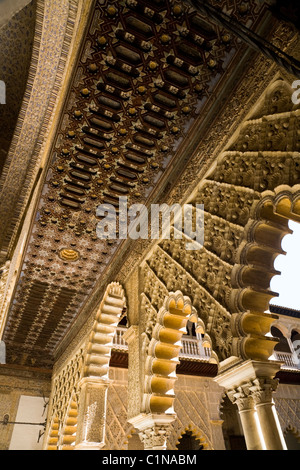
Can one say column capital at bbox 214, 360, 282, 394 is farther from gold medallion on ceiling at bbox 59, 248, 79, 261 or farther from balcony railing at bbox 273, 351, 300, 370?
balcony railing at bbox 273, 351, 300, 370

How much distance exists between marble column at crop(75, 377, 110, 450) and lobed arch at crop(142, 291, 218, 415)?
193 centimetres

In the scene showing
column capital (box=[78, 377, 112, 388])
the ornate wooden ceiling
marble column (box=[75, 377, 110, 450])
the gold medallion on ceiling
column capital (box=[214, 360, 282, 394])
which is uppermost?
the gold medallion on ceiling

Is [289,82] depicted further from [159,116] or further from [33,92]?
[33,92]

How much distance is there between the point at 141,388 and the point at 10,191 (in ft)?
8.89

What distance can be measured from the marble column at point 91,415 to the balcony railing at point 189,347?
2.51 meters

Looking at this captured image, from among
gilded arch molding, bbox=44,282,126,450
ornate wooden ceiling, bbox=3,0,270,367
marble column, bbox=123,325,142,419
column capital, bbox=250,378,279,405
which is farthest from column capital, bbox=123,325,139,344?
column capital, bbox=250,378,279,405

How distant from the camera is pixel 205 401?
8.93 meters

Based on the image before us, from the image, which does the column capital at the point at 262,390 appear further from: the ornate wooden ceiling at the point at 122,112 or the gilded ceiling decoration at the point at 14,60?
the gilded ceiling decoration at the point at 14,60

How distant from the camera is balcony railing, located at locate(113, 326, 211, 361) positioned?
8555 millimetres

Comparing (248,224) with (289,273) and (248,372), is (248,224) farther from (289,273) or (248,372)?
(289,273)

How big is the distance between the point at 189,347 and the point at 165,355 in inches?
206

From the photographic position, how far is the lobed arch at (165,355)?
157 inches

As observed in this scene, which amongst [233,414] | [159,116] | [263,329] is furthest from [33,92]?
[233,414]

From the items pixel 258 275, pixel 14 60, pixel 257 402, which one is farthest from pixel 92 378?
pixel 14 60
